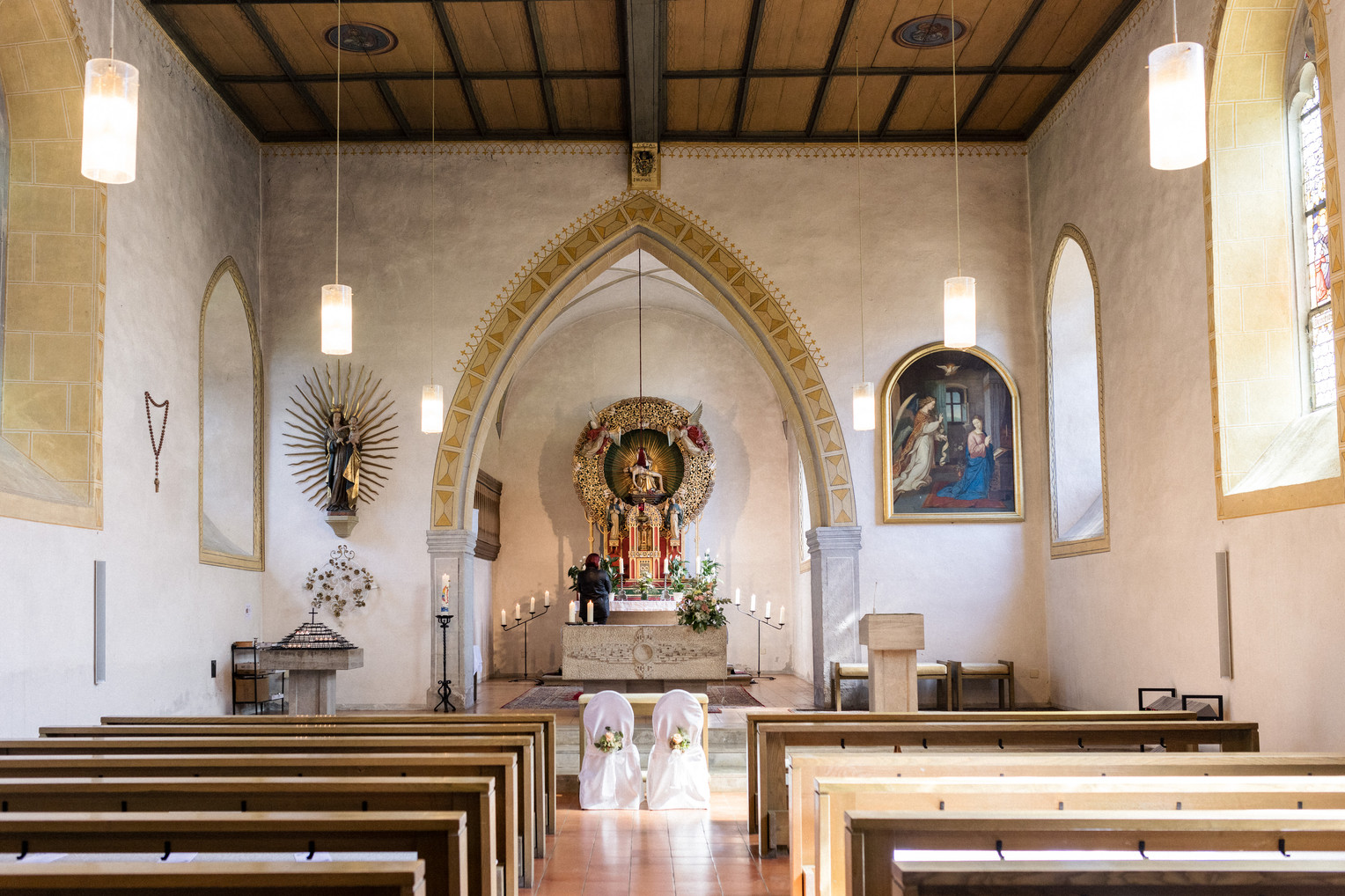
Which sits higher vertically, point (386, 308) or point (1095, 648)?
point (386, 308)

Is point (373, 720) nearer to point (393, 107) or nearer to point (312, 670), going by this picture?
point (312, 670)

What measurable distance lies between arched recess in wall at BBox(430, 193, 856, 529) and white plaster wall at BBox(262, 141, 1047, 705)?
0.16 metres

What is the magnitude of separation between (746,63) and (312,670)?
6155 millimetres

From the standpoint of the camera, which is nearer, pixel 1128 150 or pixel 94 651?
pixel 94 651

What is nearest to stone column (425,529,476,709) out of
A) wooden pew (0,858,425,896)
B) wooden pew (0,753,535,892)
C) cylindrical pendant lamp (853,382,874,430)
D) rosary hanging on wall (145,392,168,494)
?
rosary hanging on wall (145,392,168,494)

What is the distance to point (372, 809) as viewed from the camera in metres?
3.65

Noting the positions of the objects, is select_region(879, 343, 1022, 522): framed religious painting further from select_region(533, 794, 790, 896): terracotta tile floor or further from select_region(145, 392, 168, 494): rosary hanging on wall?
select_region(145, 392, 168, 494): rosary hanging on wall

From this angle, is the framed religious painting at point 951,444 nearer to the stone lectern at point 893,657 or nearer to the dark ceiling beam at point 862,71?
the dark ceiling beam at point 862,71

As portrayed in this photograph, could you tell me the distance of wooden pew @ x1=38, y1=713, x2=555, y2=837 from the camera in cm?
538

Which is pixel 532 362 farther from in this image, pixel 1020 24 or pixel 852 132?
pixel 1020 24

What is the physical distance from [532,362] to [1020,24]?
29.2 ft

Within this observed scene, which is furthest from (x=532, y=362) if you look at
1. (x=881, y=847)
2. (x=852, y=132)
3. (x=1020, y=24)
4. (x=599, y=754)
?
(x=881, y=847)

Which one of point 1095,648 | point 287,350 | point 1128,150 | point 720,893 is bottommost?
point 720,893

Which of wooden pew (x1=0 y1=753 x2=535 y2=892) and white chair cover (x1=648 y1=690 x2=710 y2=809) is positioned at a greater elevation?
wooden pew (x1=0 y1=753 x2=535 y2=892)
